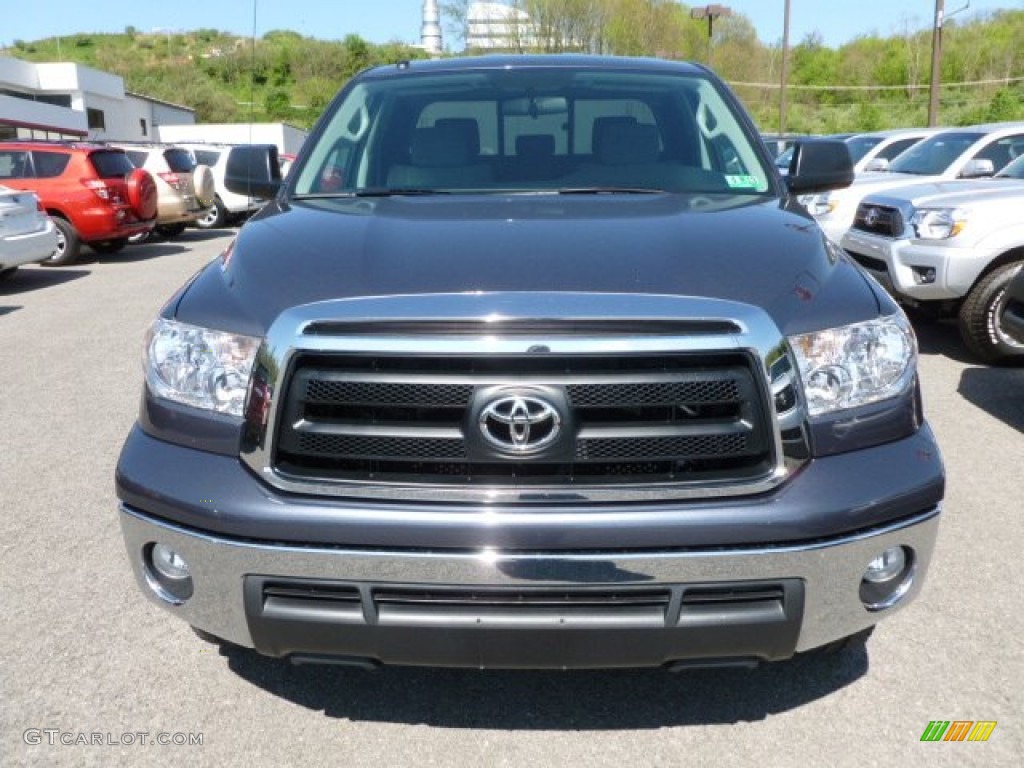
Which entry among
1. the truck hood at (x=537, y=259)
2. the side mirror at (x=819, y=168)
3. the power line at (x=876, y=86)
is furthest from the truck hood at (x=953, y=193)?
the power line at (x=876, y=86)

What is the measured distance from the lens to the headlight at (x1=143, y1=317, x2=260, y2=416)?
90.0 inches

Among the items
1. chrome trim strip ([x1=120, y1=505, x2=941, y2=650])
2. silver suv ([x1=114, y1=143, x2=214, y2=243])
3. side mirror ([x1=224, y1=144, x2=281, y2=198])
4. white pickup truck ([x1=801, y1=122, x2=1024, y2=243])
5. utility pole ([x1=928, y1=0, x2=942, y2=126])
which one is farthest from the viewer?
utility pole ([x1=928, y1=0, x2=942, y2=126])

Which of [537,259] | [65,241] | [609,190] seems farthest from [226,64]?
[537,259]

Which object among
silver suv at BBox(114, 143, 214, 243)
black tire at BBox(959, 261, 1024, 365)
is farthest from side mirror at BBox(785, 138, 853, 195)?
silver suv at BBox(114, 143, 214, 243)

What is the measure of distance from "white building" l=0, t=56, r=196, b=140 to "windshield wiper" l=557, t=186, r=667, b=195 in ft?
108

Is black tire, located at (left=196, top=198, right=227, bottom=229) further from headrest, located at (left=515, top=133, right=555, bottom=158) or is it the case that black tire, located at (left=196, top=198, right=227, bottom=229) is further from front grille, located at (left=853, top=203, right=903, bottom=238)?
headrest, located at (left=515, top=133, right=555, bottom=158)

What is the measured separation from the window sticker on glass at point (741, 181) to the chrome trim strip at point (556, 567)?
1.44m

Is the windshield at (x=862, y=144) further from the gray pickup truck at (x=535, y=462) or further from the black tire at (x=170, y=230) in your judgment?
the gray pickup truck at (x=535, y=462)

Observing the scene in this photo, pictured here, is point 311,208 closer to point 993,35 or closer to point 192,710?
point 192,710

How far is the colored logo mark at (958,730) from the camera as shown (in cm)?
252

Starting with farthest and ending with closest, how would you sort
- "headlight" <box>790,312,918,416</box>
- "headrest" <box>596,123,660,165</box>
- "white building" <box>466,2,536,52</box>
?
"white building" <box>466,2,536,52</box> < "headrest" <box>596,123,660,165</box> < "headlight" <box>790,312,918,416</box>

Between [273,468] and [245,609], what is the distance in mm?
336

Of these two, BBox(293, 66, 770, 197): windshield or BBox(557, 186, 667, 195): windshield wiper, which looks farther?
BBox(293, 66, 770, 197): windshield

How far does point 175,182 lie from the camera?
54.3ft
